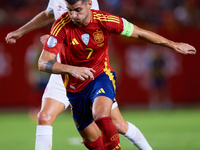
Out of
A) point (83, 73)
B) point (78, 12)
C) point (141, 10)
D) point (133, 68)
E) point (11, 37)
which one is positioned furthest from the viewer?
point (141, 10)

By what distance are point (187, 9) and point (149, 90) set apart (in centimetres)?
360

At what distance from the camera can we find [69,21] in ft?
15.3

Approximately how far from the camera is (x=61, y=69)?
14.1 feet

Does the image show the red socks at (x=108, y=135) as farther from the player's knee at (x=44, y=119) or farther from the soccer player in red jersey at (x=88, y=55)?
the player's knee at (x=44, y=119)

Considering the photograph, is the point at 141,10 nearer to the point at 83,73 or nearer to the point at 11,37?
the point at 11,37

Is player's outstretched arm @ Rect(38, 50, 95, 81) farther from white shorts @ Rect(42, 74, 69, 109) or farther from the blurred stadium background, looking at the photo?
the blurred stadium background

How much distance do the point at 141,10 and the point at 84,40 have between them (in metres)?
A: 10.5

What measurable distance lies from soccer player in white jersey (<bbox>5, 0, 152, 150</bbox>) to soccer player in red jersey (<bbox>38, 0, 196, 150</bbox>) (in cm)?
36

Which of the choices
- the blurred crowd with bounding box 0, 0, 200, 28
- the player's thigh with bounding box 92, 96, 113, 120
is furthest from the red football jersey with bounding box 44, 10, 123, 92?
the blurred crowd with bounding box 0, 0, 200, 28

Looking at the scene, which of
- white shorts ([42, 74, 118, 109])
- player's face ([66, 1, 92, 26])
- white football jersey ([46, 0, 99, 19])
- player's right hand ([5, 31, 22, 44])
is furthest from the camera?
white football jersey ([46, 0, 99, 19])

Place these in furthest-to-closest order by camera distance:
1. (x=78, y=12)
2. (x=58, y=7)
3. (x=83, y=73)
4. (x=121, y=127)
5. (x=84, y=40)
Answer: (x=58, y=7), (x=121, y=127), (x=84, y=40), (x=78, y=12), (x=83, y=73)

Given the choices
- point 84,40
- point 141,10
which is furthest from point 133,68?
point 84,40

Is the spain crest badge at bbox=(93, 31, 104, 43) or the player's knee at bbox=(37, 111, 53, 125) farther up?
the spain crest badge at bbox=(93, 31, 104, 43)

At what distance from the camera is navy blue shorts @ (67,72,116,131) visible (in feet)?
15.1
